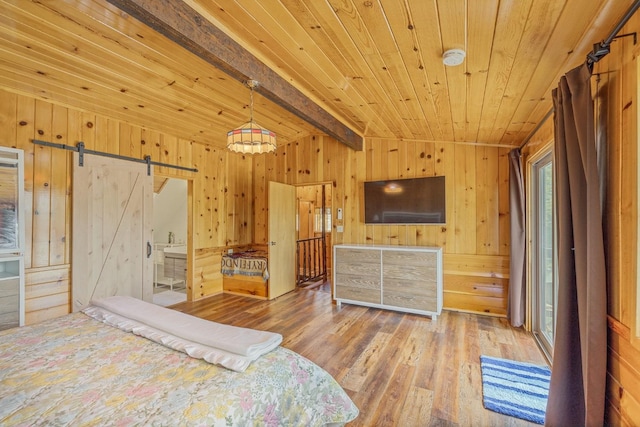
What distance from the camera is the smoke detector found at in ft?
5.54

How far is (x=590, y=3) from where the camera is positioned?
47.3 inches

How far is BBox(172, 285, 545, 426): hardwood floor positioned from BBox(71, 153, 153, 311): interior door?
3.25 feet

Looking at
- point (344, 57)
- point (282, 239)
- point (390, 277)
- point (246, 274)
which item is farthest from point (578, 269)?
point (246, 274)

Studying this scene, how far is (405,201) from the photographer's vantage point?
4.26m

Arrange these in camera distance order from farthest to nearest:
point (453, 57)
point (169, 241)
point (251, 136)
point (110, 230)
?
point (169, 241) < point (110, 230) < point (251, 136) < point (453, 57)

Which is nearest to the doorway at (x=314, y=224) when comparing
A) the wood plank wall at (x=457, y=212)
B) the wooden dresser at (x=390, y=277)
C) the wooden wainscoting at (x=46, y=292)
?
the wood plank wall at (x=457, y=212)

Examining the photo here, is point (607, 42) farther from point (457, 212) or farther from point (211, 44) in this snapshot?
point (457, 212)

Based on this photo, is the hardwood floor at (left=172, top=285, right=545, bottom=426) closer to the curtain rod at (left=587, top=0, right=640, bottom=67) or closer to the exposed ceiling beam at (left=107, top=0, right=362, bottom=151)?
the curtain rod at (left=587, top=0, right=640, bottom=67)

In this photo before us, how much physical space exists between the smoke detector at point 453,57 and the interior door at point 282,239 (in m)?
3.35

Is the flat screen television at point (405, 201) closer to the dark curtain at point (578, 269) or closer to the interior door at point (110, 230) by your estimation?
the dark curtain at point (578, 269)

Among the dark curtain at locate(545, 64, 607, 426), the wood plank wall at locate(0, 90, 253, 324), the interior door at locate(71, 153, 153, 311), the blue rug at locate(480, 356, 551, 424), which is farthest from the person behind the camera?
the interior door at locate(71, 153, 153, 311)

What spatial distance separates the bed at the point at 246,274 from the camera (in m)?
4.71

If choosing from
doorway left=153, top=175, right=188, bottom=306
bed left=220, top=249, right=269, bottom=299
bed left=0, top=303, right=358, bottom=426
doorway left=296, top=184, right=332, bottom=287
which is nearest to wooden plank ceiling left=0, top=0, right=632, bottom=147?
bed left=0, top=303, right=358, bottom=426

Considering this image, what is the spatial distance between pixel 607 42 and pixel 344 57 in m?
1.35
